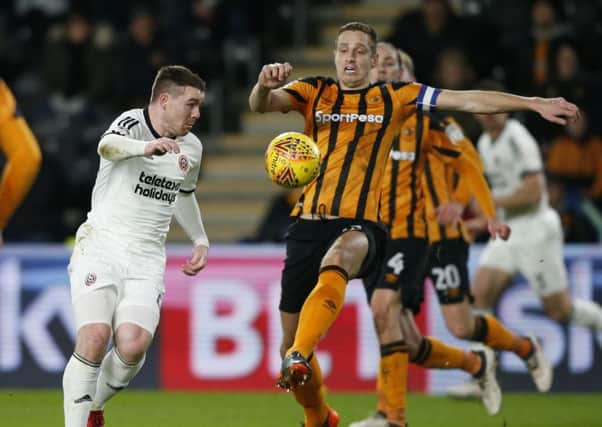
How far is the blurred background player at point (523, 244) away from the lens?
36.0 feet

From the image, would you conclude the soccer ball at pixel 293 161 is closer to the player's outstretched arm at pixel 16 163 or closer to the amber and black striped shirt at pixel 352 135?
the amber and black striped shirt at pixel 352 135

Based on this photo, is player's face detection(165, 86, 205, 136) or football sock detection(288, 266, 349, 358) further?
player's face detection(165, 86, 205, 136)

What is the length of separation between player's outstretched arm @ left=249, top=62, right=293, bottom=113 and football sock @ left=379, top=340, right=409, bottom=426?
1.72 meters

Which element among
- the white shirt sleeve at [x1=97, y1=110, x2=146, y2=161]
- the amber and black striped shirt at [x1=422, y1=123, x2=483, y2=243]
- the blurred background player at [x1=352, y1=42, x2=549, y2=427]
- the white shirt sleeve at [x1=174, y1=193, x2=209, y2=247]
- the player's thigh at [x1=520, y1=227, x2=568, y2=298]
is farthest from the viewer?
the player's thigh at [x1=520, y1=227, x2=568, y2=298]

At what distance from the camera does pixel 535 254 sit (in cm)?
1101

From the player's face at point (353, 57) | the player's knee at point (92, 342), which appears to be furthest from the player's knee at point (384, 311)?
the player's knee at point (92, 342)

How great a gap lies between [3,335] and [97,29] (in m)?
5.54

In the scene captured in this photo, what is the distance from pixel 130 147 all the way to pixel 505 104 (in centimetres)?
191

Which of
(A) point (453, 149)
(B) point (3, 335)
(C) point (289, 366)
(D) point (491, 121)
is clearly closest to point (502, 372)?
(D) point (491, 121)

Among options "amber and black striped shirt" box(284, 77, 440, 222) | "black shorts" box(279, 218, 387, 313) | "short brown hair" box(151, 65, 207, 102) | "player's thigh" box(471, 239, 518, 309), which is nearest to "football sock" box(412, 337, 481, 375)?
"player's thigh" box(471, 239, 518, 309)

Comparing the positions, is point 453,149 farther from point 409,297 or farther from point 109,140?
point 109,140

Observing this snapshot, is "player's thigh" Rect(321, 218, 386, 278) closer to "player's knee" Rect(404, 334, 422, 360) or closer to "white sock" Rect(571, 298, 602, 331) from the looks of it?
"player's knee" Rect(404, 334, 422, 360)

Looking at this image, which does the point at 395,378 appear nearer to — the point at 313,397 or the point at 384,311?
the point at 384,311

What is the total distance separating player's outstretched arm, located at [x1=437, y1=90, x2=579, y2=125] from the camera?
729 centimetres
